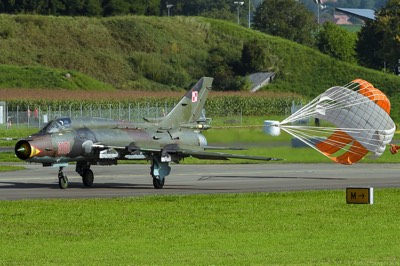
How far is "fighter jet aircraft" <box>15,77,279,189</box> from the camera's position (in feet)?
108

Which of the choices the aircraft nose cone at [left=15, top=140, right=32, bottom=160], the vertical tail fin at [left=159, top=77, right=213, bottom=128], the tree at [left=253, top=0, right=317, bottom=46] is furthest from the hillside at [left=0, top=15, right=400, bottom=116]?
the aircraft nose cone at [left=15, top=140, right=32, bottom=160]

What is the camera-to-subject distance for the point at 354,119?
35.1m

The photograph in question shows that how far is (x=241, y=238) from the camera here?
2108 cm

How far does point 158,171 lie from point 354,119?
6351mm

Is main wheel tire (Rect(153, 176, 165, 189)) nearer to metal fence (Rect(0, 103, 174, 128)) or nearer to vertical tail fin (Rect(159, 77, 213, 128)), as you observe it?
vertical tail fin (Rect(159, 77, 213, 128))

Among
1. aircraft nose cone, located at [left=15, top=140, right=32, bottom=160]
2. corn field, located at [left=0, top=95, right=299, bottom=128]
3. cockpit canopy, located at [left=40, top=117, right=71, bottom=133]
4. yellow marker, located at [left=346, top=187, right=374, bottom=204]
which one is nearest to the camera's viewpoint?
yellow marker, located at [left=346, top=187, right=374, bottom=204]

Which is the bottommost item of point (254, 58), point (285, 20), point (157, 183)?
point (157, 183)

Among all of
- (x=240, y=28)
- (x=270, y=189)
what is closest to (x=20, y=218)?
(x=270, y=189)

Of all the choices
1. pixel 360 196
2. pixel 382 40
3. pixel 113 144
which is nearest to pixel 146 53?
pixel 382 40

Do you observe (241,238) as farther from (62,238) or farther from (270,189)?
(270,189)

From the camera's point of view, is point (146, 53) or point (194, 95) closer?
point (194, 95)

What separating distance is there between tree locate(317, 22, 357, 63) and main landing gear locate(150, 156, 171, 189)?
104 metres

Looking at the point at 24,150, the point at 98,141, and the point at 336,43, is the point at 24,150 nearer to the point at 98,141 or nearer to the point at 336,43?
the point at 98,141

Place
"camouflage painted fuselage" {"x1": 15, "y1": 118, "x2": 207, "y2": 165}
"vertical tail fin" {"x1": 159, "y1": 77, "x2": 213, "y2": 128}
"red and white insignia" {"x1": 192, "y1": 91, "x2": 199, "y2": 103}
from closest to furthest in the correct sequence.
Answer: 1. "camouflage painted fuselage" {"x1": 15, "y1": 118, "x2": 207, "y2": 165}
2. "vertical tail fin" {"x1": 159, "y1": 77, "x2": 213, "y2": 128}
3. "red and white insignia" {"x1": 192, "y1": 91, "x2": 199, "y2": 103}
